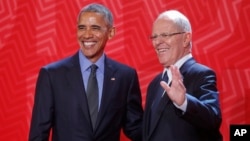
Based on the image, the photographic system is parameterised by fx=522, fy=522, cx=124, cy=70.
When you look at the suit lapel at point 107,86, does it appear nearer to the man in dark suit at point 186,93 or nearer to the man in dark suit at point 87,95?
the man in dark suit at point 87,95

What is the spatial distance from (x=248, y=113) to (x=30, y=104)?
1286mm

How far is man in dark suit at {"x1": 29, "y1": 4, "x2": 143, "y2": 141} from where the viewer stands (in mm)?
2383

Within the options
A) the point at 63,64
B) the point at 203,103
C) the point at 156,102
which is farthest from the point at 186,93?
the point at 63,64

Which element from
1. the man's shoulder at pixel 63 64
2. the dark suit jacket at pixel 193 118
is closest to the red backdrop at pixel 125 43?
the man's shoulder at pixel 63 64

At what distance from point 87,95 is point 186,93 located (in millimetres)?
558

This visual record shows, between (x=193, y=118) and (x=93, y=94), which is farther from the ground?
(x=93, y=94)

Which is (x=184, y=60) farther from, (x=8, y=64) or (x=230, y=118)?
(x=8, y=64)

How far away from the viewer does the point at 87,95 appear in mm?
2441

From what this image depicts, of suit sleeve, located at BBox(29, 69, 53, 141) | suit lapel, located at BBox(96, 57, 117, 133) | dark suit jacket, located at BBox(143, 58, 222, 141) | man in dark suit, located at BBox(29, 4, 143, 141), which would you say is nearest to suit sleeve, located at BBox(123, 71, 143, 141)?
man in dark suit, located at BBox(29, 4, 143, 141)

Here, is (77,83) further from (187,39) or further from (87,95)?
(187,39)

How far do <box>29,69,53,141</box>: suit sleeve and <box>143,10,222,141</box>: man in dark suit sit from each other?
440 millimetres

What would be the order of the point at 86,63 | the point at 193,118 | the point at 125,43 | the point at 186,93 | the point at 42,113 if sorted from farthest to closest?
the point at 125,43 → the point at 86,63 → the point at 42,113 → the point at 186,93 → the point at 193,118

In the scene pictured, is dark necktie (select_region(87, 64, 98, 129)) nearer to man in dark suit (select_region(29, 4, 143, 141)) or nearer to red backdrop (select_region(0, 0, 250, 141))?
man in dark suit (select_region(29, 4, 143, 141))

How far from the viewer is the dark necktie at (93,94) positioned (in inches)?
95.2
